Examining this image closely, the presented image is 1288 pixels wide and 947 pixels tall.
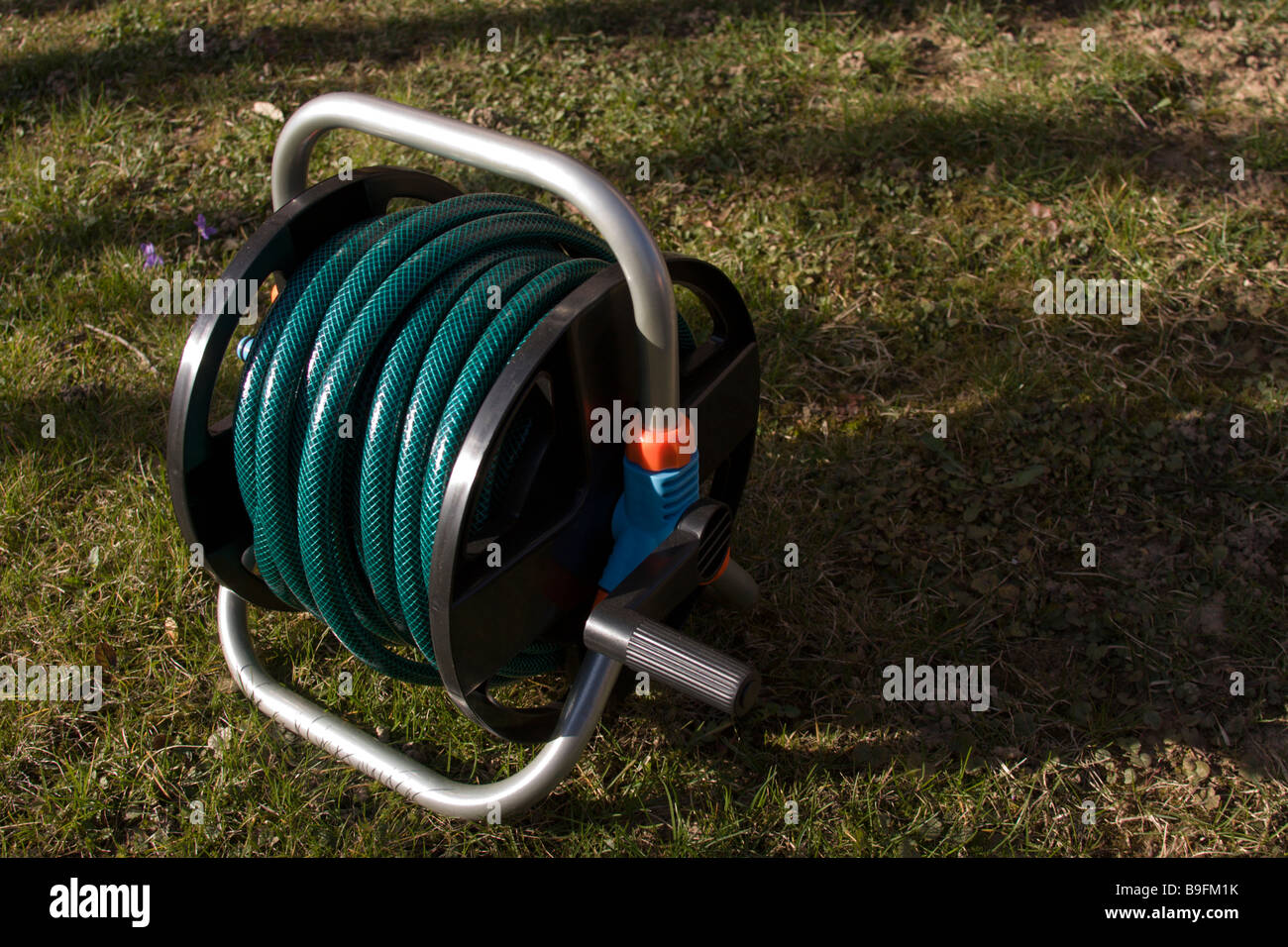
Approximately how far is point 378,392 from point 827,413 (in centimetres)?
165

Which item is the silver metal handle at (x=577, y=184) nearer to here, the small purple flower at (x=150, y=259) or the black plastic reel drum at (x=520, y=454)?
the black plastic reel drum at (x=520, y=454)

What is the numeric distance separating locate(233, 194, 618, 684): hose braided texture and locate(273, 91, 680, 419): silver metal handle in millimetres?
211

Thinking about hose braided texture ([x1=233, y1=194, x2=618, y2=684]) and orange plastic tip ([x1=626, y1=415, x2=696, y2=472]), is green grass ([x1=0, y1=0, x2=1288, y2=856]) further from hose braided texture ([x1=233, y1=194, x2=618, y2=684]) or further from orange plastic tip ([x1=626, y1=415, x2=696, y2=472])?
orange plastic tip ([x1=626, y1=415, x2=696, y2=472])

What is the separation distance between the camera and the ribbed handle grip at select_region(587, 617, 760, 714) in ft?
6.42

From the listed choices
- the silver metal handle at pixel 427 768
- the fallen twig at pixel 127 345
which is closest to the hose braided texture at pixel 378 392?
the silver metal handle at pixel 427 768

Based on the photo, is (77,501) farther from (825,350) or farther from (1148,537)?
(1148,537)

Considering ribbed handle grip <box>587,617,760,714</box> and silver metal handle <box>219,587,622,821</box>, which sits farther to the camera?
silver metal handle <box>219,587,622,821</box>

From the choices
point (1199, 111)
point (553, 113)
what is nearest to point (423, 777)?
point (553, 113)

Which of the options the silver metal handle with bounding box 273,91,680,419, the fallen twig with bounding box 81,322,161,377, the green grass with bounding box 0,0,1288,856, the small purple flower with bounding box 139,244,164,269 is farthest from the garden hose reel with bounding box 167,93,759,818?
the small purple flower with bounding box 139,244,164,269

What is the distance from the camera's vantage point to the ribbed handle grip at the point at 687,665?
1.96m

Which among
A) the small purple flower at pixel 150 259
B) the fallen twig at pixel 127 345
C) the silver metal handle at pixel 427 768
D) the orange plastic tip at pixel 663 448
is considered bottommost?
the silver metal handle at pixel 427 768

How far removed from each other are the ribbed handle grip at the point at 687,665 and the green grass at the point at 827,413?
2.05 feet

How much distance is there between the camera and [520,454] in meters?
2.13

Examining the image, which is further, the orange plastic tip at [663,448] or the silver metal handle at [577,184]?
the orange plastic tip at [663,448]
